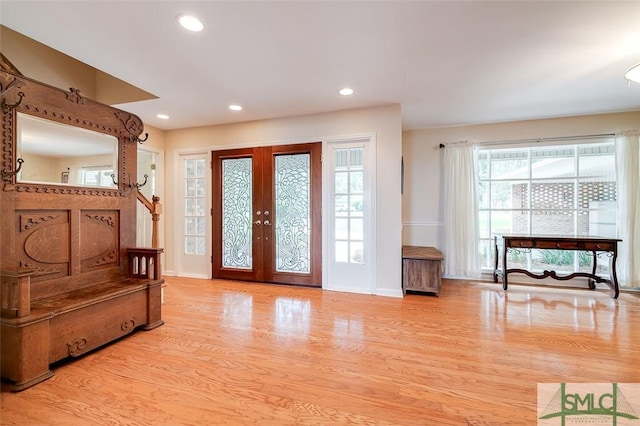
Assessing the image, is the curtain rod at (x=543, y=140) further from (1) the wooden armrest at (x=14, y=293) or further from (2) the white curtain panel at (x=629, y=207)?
(1) the wooden armrest at (x=14, y=293)

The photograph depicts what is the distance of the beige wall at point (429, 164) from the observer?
4332 millimetres

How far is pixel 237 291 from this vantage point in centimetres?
377

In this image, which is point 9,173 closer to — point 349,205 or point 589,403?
point 349,205

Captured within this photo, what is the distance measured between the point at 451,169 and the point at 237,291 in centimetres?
379

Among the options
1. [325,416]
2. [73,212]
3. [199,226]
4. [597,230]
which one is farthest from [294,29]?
[597,230]

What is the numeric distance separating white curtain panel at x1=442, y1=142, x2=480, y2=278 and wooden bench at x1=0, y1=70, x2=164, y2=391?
161 inches

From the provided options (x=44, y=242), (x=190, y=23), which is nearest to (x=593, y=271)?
(x=190, y=23)

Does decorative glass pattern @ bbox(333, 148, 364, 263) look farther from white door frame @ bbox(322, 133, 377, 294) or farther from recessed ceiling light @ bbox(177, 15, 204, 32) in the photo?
recessed ceiling light @ bbox(177, 15, 204, 32)

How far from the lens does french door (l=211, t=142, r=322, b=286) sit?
3.96m

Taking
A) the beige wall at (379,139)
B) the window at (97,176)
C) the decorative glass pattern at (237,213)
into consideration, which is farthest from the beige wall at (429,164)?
the window at (97,176)

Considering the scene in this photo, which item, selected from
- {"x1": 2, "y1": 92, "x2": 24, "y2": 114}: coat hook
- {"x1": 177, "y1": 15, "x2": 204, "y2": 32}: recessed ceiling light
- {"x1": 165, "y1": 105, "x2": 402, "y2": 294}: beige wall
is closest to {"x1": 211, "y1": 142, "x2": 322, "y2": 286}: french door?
{"x1": 165, "y1": 105, "x2": 402, "y2": 294}: beige wall

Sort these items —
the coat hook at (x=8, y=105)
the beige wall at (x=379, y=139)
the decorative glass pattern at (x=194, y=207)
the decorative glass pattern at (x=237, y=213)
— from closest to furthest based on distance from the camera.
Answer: the coat hook at (x=8, y=105) → the beige wall at (x=379, y=139) → the decorative glass pattern at (x=237, y=213) → the decorative glass pattern at (x=194, y=207)

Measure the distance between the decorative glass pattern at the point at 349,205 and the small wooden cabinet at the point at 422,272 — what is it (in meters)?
0.61

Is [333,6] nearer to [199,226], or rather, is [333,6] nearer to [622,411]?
[622,411]
